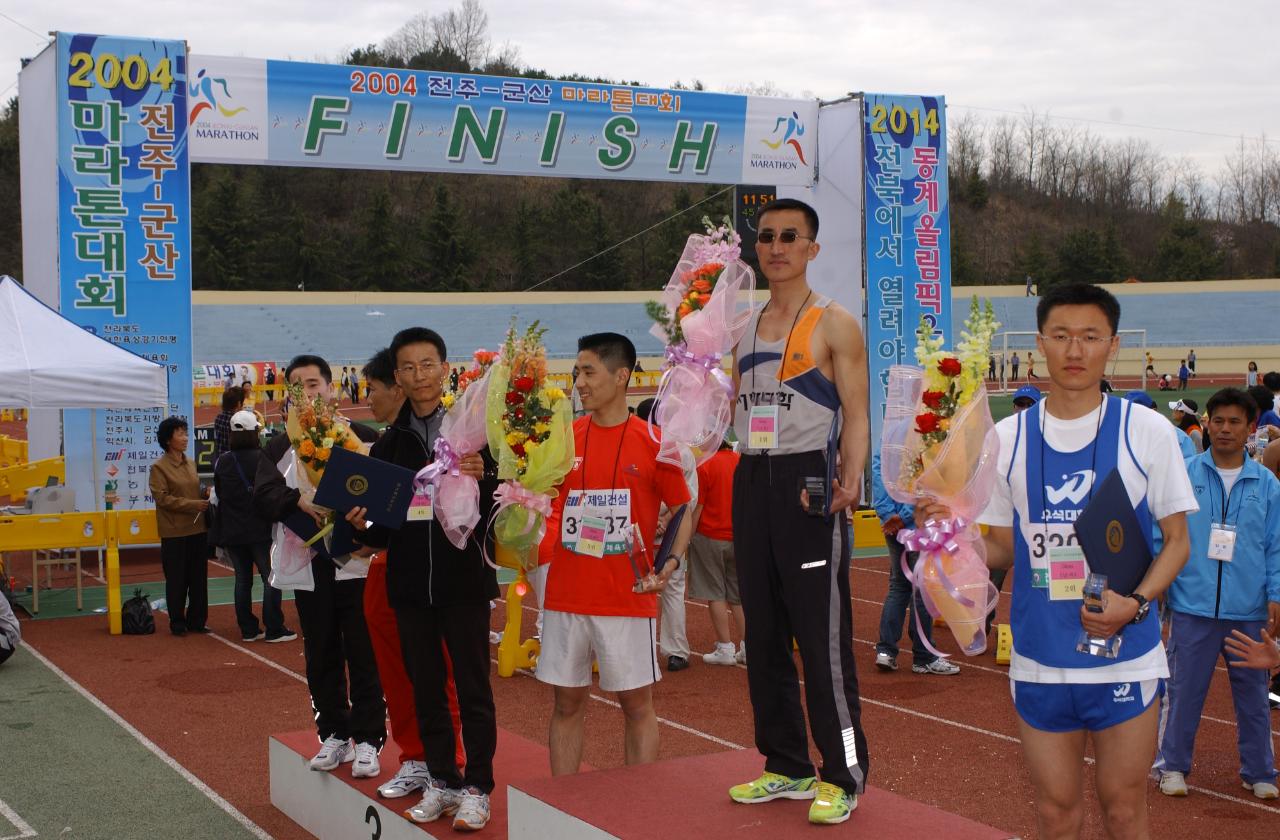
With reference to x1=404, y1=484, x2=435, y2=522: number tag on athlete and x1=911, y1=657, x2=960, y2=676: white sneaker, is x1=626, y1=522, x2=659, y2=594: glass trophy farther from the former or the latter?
x1=911, y1=657, x2=960, y2=676: white sneaker

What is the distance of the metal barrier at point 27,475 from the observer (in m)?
13.9

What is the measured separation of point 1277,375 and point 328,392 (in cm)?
1027

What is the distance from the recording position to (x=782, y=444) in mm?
4047

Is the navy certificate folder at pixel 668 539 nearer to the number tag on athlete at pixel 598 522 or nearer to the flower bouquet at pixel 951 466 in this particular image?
the number tag on athlete at pixel 598 522

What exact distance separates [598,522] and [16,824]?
3239 millimetres

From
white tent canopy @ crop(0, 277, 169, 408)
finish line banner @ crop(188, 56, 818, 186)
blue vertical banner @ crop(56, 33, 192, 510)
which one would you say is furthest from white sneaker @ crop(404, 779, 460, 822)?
finish line banner @ crop(188, 56, 818, 186)

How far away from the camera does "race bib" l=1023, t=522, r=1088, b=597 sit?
3.39 meters

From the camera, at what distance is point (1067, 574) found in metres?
3.36

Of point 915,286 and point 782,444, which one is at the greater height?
point 915,286

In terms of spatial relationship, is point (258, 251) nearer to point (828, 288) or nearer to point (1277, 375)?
point (828, 288)

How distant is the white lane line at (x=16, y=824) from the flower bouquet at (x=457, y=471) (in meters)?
2.62

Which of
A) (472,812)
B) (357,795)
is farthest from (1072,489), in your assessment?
(357,795)

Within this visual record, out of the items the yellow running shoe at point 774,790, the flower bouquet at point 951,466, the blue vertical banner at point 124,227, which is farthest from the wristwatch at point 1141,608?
the blue vertical banner at point 124,227

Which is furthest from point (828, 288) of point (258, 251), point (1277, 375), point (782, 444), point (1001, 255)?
point (1001, 255)
